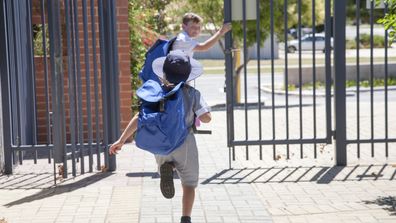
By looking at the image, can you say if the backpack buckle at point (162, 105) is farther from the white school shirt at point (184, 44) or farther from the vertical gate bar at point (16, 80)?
the vertical gate bar at point (16, 80)

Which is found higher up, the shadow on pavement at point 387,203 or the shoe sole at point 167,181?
the shoe sole at point 167,181

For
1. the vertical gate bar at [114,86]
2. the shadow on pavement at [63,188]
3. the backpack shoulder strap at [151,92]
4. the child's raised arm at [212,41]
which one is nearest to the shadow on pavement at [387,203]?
the backpack shoulder strap at [151,92]

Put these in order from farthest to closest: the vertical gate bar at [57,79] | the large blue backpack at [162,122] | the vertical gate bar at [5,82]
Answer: the vertical gate bar at [5,82] < the vertical gate bar at [57,79] < the large blue backpack at [162,122]

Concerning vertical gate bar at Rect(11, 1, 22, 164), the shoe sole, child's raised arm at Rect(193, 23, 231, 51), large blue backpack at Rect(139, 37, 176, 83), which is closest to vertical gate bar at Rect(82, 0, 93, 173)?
large blue backpack at Rect(139, 37, 176, 83)

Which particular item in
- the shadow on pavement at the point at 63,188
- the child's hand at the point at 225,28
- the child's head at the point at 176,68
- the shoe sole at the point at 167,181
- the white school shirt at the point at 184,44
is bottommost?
the shadow on pavement at the point at 63,188

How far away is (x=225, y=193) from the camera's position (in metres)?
7.05

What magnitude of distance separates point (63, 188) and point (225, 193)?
1.67m

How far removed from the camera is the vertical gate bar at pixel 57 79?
7363mm

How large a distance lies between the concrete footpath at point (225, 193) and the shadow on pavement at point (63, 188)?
0.03 feet

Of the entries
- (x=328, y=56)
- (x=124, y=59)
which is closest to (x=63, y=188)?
(x=124, y=59)

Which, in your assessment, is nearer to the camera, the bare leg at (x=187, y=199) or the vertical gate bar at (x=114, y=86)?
the bare leg at (x=187, y=199)

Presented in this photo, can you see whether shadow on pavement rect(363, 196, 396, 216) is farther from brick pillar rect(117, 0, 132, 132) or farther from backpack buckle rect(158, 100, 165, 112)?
brick pillar rect(117, 0, 132, 132)

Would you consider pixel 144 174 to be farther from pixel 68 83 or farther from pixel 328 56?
pixel 328 56

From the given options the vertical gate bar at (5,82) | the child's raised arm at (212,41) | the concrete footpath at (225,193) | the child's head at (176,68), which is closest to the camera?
the child's head at (176,68)
